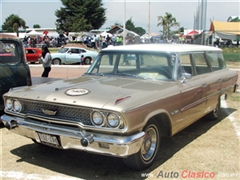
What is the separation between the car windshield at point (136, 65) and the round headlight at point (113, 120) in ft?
5.09

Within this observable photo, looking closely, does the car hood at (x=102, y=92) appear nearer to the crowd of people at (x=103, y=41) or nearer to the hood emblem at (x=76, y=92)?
the hood emblem at (x=76, y=92)

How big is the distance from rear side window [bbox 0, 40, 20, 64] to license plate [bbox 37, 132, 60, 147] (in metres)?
2.82

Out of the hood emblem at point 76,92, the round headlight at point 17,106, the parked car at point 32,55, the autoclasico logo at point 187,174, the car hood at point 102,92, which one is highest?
the hood emblem at point 76,92

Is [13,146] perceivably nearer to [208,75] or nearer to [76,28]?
[208,75]

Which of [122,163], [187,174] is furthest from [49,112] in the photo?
[187,174]

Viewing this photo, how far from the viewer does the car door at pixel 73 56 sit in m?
21.9

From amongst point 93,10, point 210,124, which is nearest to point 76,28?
point 93,10

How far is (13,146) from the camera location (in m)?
A: 5.00

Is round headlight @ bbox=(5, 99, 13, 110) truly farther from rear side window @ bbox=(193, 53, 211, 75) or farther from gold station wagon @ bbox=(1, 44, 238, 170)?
rear side window @ bbox=(193, 53, 211, 75)

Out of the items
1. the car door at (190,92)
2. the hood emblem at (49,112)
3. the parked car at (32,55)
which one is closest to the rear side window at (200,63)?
the car door at (190,92)

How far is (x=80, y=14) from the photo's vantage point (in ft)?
180

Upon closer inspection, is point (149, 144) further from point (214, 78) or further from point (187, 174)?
point (214, 78)

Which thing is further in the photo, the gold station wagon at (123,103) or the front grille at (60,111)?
the front grille at (60,111)

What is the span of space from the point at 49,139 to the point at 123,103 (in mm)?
1118
